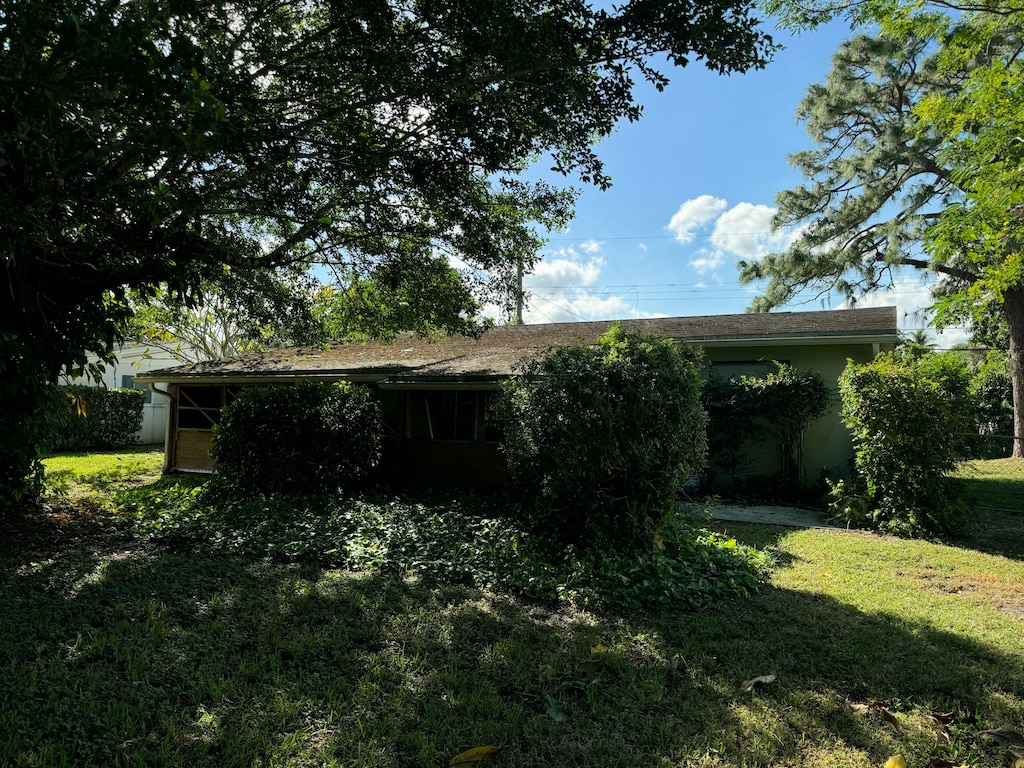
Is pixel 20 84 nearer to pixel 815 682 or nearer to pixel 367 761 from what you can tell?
pixel 367 761

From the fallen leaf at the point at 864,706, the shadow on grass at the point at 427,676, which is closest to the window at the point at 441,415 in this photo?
the shadow on grass at the point at 427,676

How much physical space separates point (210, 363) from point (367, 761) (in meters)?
14.8

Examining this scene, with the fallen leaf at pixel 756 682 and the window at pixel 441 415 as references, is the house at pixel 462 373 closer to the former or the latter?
the window at pixel 441 415

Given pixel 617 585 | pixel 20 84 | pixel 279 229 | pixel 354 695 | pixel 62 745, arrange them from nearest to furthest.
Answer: pixel 62 745 → pixel 354 695 → pixel 20 84 → pixel 617 585 → pixel 279 229

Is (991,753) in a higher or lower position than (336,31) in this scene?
lower

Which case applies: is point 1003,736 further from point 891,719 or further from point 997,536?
point 997,536

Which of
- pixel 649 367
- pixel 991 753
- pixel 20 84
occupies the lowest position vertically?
pixel 991 753

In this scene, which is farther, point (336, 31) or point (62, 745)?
point (336, 31)

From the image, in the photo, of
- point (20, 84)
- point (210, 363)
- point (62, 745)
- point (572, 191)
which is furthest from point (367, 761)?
point (210, 363)

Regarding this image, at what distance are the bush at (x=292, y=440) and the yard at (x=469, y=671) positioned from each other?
3978 millimetres

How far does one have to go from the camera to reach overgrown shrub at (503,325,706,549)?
235 inches

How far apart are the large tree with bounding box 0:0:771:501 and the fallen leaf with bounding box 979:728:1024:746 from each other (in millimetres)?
5391

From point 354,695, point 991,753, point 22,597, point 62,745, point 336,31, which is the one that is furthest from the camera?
point 336,31

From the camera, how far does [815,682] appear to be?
12.1 feet
